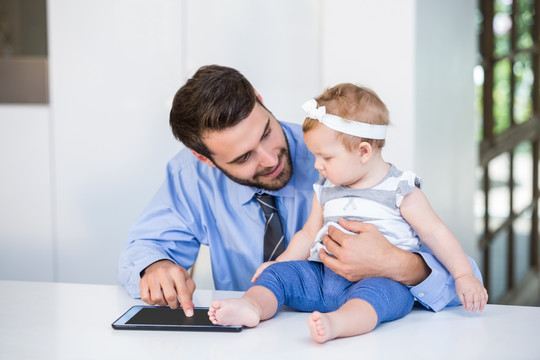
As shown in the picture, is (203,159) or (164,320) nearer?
(164,320)

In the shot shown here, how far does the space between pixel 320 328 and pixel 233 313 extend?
0.15m

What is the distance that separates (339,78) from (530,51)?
7.93 feet

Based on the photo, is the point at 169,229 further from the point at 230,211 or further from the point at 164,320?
the point at 164,320

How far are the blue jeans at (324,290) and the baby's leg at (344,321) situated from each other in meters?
0.03

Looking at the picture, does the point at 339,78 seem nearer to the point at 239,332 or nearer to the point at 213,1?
the point at 213,1

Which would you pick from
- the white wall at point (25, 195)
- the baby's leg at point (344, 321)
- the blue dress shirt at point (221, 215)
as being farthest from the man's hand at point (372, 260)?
the white wall at point (25, 195)

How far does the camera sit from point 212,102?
1438 mm

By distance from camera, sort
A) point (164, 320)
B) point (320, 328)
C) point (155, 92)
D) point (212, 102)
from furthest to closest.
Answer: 1. point (155, 92)
2. point (212, 102)
3. point (164, 320)
4. point (320, 328)

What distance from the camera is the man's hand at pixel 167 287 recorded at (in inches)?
46.1

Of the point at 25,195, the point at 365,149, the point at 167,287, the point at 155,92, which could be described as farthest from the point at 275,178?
the point at 25,195

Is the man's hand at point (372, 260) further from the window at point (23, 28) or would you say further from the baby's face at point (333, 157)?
the window at point (23, 28)

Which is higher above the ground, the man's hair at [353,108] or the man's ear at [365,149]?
the man's hair at [353,108]

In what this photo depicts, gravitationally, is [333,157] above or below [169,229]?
above

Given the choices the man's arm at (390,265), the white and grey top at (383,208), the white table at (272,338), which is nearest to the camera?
the white table at (272,338)
